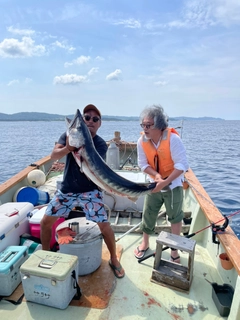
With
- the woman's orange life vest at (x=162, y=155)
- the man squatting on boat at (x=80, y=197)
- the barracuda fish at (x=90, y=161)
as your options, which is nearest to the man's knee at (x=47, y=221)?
the man squatting on boat at (x=80, y=197)

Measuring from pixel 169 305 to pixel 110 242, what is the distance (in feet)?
3.31

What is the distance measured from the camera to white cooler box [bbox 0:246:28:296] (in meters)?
2.69

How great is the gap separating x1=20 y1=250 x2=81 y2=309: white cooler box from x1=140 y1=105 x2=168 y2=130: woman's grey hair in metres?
1.92

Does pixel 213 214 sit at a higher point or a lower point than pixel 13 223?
higher

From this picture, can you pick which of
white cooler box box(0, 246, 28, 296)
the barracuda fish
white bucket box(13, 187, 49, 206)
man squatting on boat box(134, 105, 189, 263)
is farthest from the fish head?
white bucket box(13, 187, 49, 206)

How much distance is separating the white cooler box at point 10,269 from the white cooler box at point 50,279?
276 millimetres

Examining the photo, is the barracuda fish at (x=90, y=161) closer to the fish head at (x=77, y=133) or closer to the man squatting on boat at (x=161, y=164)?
the fish head at (x=77, y=133)

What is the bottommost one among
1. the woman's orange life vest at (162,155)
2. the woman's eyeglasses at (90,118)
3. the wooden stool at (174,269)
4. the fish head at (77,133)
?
the wooden stool at (174,269)

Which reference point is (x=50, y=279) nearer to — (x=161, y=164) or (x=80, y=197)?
(x=80, y=197)

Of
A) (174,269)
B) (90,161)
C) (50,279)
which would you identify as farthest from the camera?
(174,269)

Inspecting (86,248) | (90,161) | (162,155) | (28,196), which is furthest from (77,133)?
(28,196)

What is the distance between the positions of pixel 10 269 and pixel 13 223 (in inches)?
29.3

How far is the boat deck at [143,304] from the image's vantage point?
8.34 feet

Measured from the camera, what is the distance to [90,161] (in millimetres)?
2613
